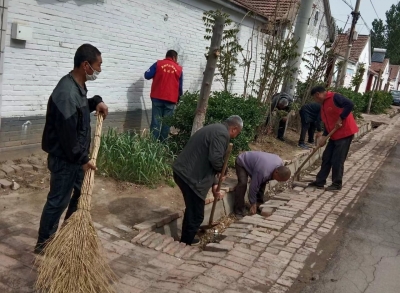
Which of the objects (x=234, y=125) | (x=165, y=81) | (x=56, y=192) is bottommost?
(x=56, y=192)

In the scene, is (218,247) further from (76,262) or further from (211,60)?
(211,60)

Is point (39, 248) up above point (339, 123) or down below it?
below

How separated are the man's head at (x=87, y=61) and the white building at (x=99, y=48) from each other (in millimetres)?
2490

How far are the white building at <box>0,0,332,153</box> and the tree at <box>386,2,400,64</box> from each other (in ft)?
226

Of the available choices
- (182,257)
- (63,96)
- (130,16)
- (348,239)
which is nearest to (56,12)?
(130,16)

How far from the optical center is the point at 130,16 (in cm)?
745

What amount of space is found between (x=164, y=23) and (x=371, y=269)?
6.15 metres

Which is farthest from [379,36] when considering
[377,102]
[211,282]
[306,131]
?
[211,282]

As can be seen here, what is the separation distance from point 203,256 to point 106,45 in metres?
4.45

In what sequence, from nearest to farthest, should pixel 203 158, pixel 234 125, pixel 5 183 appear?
pixel 203 158, pixel 234 125, pixel 5 183

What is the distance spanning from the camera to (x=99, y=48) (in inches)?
271

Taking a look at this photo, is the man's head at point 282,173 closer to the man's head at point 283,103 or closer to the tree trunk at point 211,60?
the tree trunk at point 211,60

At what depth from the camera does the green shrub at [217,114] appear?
677 cm

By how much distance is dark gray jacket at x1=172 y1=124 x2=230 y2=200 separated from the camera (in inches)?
170
